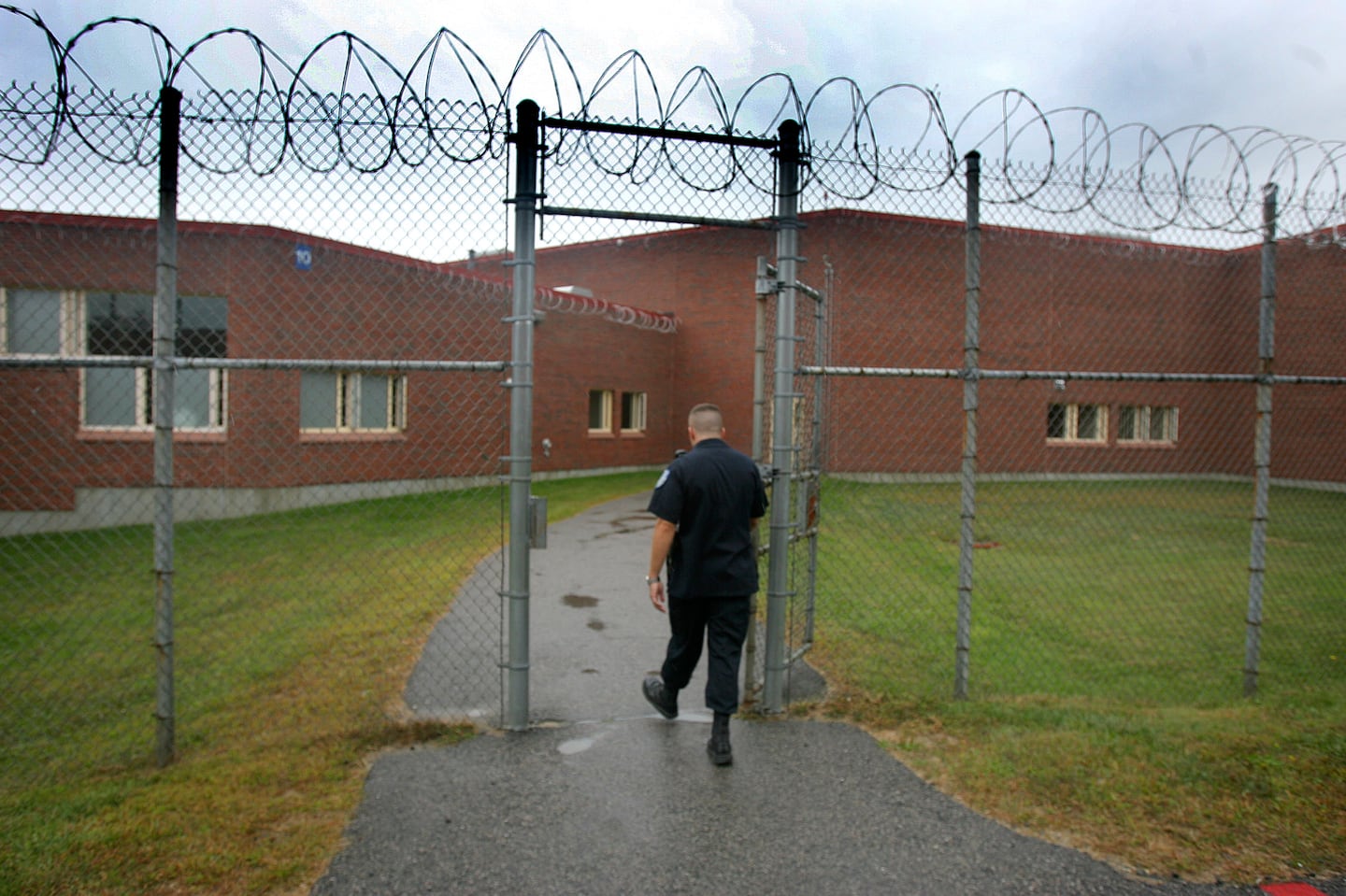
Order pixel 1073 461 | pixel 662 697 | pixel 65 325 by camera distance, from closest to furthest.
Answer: pixel 662 697
pixel 65 325
pixel 1073 461

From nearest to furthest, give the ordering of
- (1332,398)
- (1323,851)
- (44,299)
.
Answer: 1. (1323,851)
2. (44,299)
3. (1332,398)

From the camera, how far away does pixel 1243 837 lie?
11.8 feet

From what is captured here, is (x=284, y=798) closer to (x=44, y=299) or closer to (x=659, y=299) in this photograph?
(x=44, y=299)

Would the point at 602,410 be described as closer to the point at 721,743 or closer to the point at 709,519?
the point at 709,519

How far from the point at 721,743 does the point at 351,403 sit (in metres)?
11.0

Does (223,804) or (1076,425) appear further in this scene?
(1076,425)

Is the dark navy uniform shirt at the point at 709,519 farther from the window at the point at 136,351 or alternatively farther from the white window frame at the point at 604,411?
the white window frame at the point at 604,411

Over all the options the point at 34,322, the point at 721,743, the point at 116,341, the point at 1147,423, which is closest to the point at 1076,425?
the point at 1147,423

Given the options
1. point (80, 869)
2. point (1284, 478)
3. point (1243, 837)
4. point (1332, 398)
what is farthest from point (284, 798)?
point (1284, 478)

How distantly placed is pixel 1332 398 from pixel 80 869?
22.1m

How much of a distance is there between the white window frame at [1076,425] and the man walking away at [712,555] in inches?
733

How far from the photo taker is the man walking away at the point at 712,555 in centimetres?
445

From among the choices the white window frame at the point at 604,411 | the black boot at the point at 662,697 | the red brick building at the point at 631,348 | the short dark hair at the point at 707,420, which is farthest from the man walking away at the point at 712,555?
the white window frame at the point at 604,411

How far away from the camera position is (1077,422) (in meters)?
21.5
